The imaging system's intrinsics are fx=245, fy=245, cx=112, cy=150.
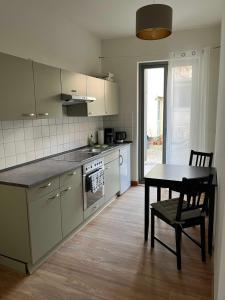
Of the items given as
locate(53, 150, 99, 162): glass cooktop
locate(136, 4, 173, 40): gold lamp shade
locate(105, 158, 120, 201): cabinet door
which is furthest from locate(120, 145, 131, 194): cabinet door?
locate(136, 4, 173, 40): gold lamp shade

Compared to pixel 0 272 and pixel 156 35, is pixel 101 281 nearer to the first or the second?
pixel 0 272

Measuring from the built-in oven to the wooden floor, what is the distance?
345 mm

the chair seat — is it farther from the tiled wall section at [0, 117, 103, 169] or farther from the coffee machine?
the coffee machine

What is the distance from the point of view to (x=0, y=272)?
89.8 inches

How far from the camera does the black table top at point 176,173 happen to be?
2.55 meters

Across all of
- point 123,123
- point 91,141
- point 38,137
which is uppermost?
point 123,123

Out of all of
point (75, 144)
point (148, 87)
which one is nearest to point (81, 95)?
point (75, 144)

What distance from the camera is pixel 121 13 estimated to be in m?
3.29

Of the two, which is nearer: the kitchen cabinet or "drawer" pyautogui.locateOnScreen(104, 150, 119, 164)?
"drawer" pyautogui.locateOnScreen(104, 150, 119, 164)

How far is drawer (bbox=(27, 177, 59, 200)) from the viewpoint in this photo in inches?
83.7

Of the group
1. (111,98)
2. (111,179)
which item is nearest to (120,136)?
(111,98)

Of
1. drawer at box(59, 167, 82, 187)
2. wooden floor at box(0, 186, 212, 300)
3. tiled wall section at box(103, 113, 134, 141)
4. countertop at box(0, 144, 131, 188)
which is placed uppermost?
tiled wall section at box(103, 113, 134, 141)

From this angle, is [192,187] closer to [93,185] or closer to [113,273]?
[113,273]

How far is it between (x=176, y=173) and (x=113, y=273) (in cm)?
121
